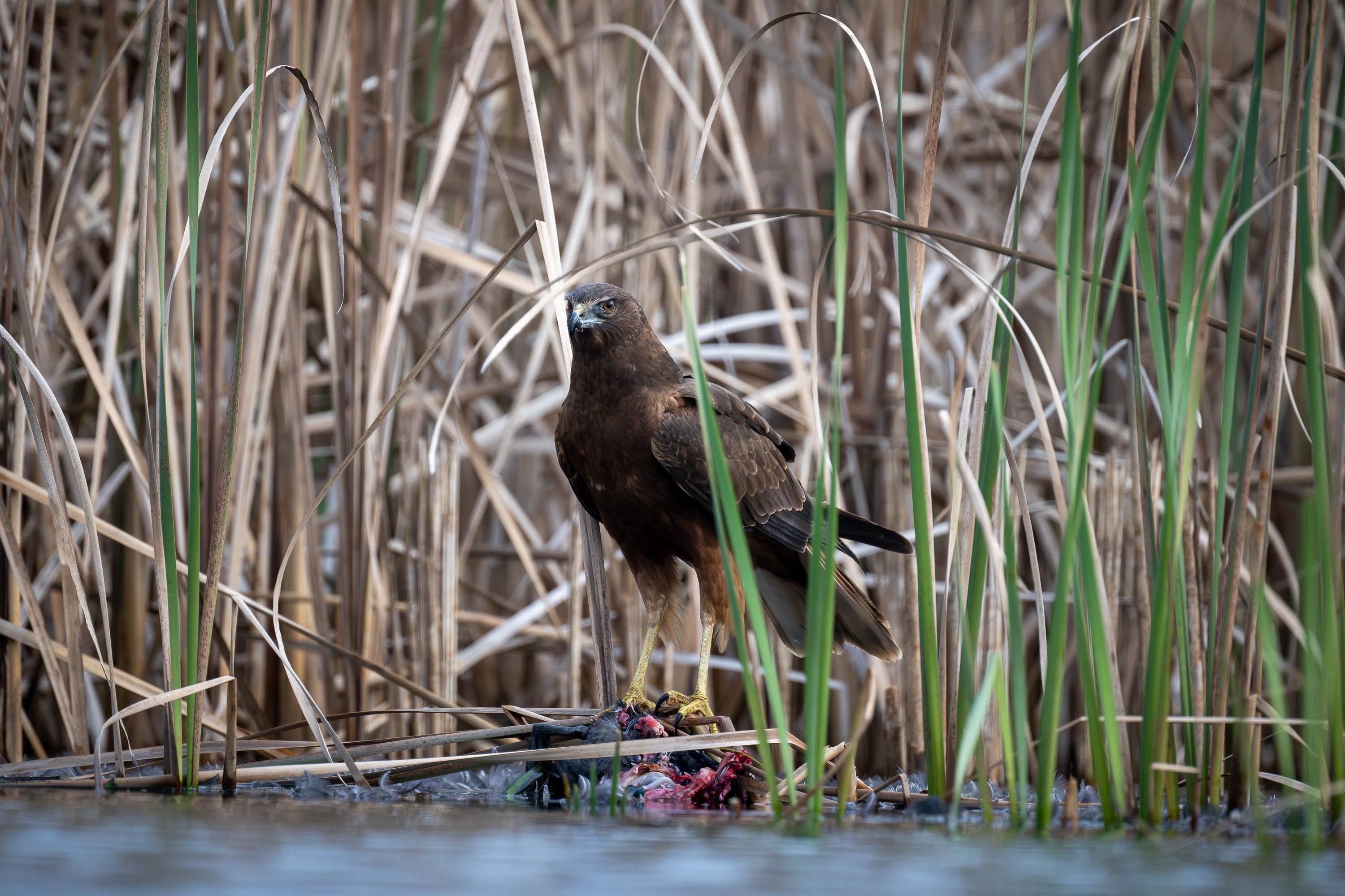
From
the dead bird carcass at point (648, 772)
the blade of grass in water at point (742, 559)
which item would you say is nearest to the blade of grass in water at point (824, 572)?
the blade of grass in water at point (742, 559)

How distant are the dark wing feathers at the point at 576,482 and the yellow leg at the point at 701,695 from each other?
0.46 metres

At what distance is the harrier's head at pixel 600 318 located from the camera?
3.12m

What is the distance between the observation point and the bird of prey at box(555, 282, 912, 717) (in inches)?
121

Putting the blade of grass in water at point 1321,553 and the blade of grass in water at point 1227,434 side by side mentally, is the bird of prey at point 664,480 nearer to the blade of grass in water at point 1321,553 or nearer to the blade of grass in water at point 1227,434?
the blade of grass in water at point 1227,434

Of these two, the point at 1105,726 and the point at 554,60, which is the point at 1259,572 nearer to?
the point at 1105,726

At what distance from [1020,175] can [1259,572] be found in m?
0.79

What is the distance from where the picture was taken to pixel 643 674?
121 inches

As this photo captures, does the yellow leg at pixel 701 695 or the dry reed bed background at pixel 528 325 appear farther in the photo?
the yellow leg at pixel 701 695

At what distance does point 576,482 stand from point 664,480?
261 millimetres

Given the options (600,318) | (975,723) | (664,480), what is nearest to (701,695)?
(664,480)

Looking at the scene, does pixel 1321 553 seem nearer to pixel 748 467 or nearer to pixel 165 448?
pixel 748 467

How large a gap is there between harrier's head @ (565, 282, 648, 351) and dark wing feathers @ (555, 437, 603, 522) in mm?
296

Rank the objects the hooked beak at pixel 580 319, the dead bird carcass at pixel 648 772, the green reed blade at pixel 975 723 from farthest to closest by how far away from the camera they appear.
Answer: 1. the hooked beak at pixel 580 319
2. the dead bird carcass at pixel 648 772
3. the green reed blade at pixel 975 723

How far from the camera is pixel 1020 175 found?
1.98 meters
